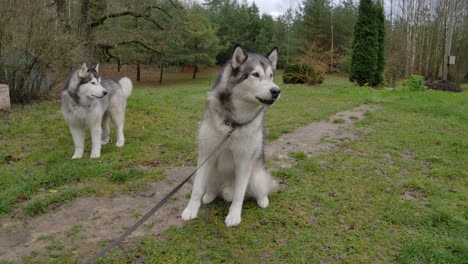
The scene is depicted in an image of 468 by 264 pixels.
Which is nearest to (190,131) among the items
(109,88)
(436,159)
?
(109,88)

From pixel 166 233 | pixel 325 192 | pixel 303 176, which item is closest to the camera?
pixel 166 233

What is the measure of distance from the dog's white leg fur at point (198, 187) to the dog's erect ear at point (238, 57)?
88 cm

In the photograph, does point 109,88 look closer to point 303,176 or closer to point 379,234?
point 303,176

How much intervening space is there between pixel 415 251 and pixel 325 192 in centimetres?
123

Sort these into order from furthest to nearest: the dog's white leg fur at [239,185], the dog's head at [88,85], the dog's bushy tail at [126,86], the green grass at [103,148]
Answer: the dog's bushy tail at [126,86] → the dog's head at [88,85] → the green grass at [103,148] → the dog's white leg fur at [239,185]

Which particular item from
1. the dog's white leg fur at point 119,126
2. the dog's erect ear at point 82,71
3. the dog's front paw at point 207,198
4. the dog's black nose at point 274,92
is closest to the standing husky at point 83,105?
the dog's erect ear at point 82,71

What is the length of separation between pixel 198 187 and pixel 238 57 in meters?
1.26

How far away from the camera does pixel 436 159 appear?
4883 millimetres

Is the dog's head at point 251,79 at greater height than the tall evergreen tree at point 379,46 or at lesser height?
lesser

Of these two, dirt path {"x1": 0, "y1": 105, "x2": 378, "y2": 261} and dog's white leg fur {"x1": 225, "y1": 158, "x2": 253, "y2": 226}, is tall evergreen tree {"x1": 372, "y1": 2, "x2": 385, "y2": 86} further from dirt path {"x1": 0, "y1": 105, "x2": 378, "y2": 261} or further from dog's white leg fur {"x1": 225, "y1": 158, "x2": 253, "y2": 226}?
dog's white leg fur {"x1": 225, "y1": 158, "x2": 253, "y2": 226}

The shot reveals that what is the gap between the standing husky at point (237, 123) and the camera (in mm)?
2650

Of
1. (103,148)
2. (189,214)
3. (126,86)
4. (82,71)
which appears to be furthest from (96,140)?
(189,214)

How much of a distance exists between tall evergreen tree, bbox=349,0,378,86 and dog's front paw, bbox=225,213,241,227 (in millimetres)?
15506

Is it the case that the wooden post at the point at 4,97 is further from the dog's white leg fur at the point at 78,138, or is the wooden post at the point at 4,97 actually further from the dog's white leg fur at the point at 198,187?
the dog's white leg fur at the point at 198,187
